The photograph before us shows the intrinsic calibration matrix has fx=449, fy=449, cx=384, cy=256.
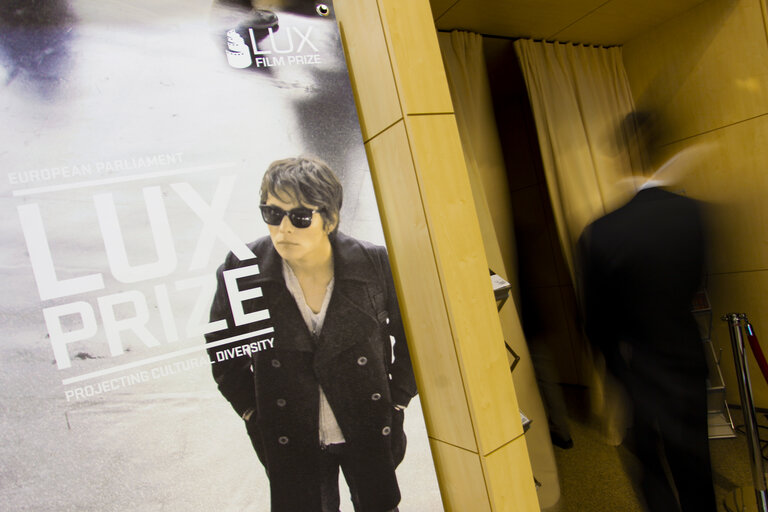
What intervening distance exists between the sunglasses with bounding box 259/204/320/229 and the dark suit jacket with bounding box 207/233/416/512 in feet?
0.23

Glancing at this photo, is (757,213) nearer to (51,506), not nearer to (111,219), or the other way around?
(111,219)

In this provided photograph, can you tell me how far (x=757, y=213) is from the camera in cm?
283

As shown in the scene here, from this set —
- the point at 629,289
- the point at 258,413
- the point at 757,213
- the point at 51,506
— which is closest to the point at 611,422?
the point at 629,289

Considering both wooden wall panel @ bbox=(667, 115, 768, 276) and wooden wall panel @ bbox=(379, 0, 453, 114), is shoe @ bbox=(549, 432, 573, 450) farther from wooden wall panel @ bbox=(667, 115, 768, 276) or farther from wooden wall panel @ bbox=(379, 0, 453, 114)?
wooden wall panel @ bbox=(379, 0, 453, 114)

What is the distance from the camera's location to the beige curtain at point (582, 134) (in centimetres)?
300

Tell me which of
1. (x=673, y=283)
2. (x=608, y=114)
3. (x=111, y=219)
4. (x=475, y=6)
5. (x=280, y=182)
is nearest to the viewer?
(x=111, y=219)

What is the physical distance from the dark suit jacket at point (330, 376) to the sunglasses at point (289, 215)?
69mm

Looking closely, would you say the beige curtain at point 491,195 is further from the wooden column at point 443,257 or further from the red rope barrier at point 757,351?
the wooden column at point 443,257

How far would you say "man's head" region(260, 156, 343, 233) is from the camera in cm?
125

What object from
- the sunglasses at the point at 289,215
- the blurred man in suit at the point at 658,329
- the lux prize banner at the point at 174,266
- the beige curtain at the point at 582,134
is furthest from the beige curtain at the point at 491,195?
the sunglasses at the point at 289,215

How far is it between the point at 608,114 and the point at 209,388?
133 inches

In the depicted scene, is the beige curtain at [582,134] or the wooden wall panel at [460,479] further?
the beige curtain at [582,134]

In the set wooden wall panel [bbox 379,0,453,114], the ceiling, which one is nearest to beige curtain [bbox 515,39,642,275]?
the ceiling

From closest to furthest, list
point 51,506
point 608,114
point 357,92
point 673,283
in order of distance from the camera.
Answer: point 51,506 → point 357,92 → point 673,283 → point 608,114
